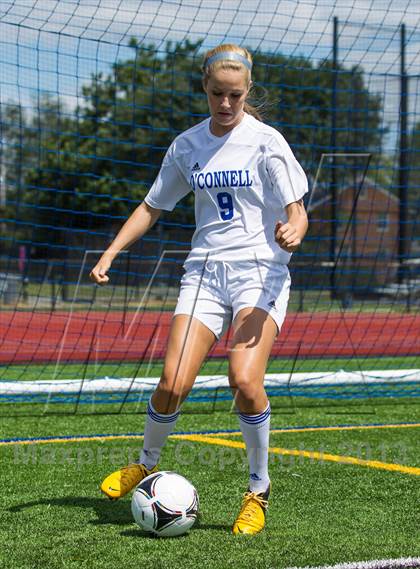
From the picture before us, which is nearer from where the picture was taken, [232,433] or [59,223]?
[232,433]

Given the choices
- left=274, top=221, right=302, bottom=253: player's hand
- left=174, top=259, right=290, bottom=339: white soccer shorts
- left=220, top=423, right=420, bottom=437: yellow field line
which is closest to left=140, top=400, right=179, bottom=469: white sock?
left=174, top=259, right=290, bottom=339: white soccer shorts

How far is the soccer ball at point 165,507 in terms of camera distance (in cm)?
405

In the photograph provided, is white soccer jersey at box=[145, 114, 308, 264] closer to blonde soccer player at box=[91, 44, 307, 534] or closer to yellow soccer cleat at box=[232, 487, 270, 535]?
blonde soccer player at box=[91, 44, 307, 534]

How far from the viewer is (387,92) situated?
11.2 metres

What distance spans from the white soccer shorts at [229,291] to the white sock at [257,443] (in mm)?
410

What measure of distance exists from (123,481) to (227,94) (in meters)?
1.82

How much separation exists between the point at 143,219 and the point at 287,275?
0.76m

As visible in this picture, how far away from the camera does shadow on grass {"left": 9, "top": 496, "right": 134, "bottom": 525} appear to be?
446 centimetres

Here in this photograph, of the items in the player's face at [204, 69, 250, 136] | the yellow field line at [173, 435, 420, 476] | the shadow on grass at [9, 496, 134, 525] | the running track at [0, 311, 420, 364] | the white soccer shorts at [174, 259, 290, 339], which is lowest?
the running track at [0, 311, 420, 364]

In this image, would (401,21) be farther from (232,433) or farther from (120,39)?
(232,433)

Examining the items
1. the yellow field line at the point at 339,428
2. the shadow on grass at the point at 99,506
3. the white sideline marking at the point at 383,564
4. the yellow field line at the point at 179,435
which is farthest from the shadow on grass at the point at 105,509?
the yellow field line at the point at 339,428

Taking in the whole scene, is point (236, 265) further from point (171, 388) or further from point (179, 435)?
point (179, 435)

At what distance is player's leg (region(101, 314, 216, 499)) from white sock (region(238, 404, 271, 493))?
1.02 feet

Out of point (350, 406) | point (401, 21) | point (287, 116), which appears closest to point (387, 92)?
point (401, 21)
